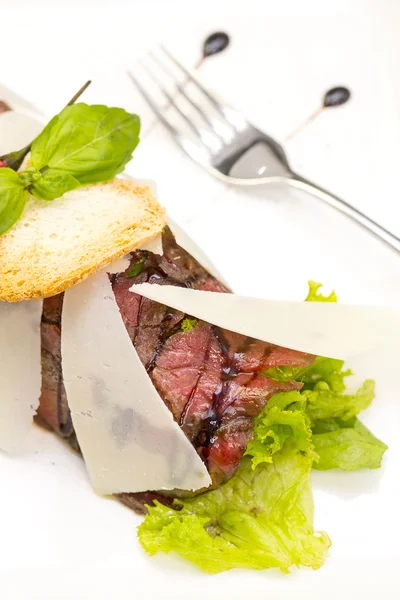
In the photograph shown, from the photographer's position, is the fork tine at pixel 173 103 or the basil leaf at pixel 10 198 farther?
the fork tine at pixel 173 103

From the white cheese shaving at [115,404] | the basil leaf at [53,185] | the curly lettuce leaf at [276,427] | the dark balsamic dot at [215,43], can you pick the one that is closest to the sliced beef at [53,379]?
the white cheese shaving at [115,404]

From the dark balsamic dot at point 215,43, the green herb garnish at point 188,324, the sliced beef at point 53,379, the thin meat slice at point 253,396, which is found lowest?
the sliced beef at point 53,379

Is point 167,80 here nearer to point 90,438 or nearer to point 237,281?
point 237,281

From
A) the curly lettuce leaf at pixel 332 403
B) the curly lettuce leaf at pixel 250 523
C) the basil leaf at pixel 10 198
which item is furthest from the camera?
the curly lettuce leaf at pixel 332 403

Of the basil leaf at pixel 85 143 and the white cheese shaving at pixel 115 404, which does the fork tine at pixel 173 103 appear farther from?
the white cheese shaving at pixel 115 404

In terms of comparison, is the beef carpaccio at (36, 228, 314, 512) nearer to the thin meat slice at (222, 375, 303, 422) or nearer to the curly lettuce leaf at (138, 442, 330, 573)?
the thin meat slice at (222, 375, 303, 422)

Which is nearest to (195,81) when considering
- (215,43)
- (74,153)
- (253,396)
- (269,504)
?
(215,43)

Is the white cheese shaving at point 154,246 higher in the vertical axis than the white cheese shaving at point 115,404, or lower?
higher
